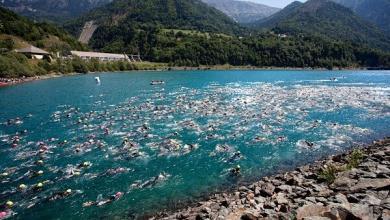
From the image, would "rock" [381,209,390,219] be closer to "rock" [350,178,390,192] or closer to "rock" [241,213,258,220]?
"rock" [350,178,390,192]

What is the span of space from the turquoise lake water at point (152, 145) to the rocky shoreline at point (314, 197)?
158 inches

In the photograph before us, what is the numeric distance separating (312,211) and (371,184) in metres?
5.49

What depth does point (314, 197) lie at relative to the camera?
20.6 meters

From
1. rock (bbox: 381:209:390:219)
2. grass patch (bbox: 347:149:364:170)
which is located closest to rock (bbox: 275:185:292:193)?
grass patch (bbox: 347:149:364:170)

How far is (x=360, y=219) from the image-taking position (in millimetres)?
14602

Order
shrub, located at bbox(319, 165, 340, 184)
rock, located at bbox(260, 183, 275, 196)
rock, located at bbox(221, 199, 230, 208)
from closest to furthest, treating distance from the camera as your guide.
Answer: rock, located at bbox(221, 199, 230, 208), rock, located at bbox(260, 183, 275, 196), shrub, located at bbox(319, 165, 340, 184)

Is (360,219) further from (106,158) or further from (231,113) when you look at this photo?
(231,113)

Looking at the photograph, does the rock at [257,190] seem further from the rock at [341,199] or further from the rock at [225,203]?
the rock at [341,199]

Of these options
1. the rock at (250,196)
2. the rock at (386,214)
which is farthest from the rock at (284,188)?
the rock at (386,214)

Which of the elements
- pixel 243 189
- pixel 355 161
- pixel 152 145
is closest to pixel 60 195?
pixel 243 189

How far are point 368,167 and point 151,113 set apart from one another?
144ft

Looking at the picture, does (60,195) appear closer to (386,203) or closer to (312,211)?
(312,211)

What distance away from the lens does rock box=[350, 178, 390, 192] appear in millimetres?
19050

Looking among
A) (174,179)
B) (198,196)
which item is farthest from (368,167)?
(174,179)
